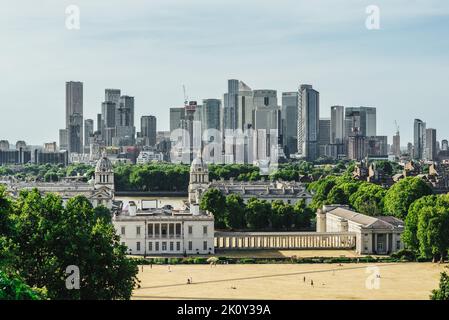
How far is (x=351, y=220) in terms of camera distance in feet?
238

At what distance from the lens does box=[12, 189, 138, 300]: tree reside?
30.4m

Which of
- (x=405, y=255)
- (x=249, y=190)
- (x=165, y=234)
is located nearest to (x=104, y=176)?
(x=249, y=190)

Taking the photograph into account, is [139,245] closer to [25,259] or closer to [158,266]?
[158,266]

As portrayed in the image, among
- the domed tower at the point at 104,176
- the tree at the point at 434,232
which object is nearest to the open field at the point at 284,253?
the tree at the point at 434,232

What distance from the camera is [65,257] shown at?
31.2 metres

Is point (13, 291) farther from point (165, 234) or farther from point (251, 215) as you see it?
point (251, 215)

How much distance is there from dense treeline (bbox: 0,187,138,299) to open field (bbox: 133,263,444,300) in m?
8.92

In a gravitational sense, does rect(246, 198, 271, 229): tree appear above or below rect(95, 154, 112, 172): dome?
below

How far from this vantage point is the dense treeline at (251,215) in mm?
79938

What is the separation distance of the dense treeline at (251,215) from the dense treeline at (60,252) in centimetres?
4597

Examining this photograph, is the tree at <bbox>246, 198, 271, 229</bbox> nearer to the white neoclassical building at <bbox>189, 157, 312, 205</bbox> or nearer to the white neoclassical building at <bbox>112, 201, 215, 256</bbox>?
the white neoclassical building at <bbox>112, 201, 215, 256</bbox>

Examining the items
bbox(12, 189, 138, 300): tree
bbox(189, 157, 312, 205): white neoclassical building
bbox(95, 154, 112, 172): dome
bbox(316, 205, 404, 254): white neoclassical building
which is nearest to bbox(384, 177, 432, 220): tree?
bbox(316, 205, 404, 254): white neoclassical building

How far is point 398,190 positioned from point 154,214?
29.6 meters

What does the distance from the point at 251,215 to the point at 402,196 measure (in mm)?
15645
